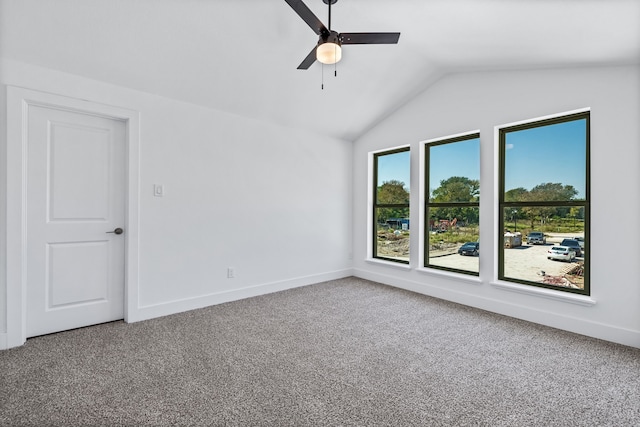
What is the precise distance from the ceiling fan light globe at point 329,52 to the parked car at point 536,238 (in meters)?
2.88

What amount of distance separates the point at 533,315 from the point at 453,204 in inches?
60.8

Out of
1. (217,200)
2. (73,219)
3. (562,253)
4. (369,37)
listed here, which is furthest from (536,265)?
(73,219)

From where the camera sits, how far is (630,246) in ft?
8.64

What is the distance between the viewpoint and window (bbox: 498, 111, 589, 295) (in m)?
3.03

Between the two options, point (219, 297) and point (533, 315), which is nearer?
point (533, 315)

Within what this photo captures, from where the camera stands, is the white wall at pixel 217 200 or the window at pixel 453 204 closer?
the white wall at pixel 217 200

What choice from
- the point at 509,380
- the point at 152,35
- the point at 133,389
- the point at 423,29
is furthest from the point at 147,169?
the point at 509,380

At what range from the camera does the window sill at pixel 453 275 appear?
3.64 meters

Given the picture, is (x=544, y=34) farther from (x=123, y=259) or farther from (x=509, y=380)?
(x=123, y=259)

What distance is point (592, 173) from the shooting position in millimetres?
2832

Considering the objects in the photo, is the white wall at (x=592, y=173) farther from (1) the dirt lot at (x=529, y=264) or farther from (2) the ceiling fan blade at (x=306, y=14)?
(2) the ceiling fan blade at (x=306, y=14)

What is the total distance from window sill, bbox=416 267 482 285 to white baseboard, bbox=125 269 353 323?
1481mm

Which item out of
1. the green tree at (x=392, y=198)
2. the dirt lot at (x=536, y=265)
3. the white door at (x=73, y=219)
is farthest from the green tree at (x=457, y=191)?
the white door at (x=73, y=219)

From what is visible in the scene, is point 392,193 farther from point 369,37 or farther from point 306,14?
point 306,14
